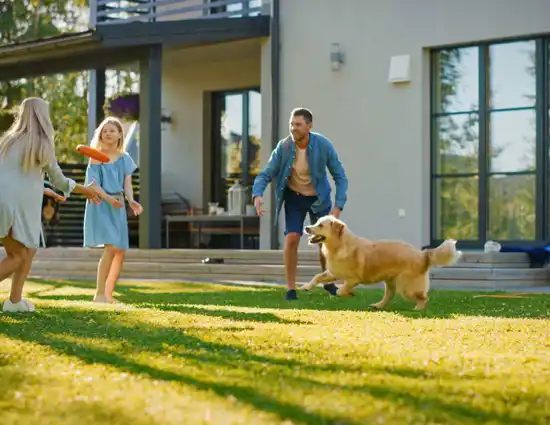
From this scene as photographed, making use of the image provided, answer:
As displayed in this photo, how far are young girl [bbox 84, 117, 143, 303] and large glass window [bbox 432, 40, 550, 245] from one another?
594cm

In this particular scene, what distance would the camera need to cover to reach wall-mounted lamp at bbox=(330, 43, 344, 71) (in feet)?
42.9

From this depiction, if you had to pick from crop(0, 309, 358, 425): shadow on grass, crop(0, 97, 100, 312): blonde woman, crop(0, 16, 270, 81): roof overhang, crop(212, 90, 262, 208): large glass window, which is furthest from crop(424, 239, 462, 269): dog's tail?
crop(212, 90, 262, 208): large glass window

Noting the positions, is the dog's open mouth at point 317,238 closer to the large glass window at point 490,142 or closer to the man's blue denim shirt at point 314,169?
the man's blue denim shirt at point 314,169

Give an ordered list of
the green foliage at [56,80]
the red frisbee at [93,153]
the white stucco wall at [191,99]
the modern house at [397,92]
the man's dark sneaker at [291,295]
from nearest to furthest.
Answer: the red frisbee at [93,153], the man's dark sneaker at [291,295], the modern house at [397,92], the white stucco wall at [191,99], the green foliage at [56,80]

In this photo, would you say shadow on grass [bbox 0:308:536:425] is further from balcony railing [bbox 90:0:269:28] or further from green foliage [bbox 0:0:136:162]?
green foliage [bbox 0:0:136:162]

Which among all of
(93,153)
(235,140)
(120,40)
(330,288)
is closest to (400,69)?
(120,40)

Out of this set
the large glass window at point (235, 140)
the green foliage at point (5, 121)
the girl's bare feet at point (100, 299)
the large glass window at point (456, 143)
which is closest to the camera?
the girl's bare feet at point (100, 299)

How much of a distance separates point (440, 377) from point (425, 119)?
9567 millimetres

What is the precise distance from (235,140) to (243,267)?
187 inches

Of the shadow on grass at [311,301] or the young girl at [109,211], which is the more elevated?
the young girl at [109,211]

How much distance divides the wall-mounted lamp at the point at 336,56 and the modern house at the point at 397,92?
2cm

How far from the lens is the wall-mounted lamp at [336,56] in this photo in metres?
13.1

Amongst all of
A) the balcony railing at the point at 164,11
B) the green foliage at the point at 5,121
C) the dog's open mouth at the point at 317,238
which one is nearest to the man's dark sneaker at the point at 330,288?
the dog's open mouth at the point at 317,238

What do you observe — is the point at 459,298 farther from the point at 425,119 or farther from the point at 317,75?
the point at 317,75
